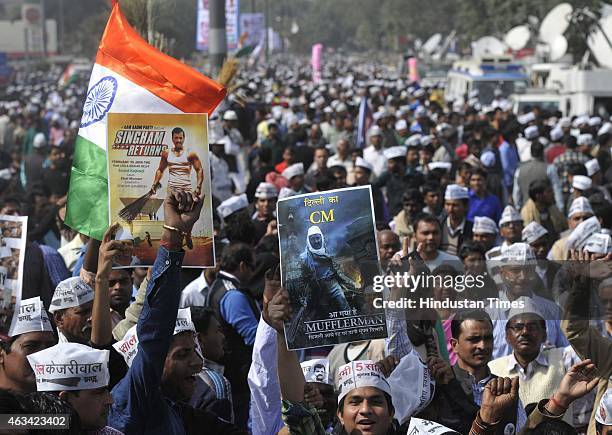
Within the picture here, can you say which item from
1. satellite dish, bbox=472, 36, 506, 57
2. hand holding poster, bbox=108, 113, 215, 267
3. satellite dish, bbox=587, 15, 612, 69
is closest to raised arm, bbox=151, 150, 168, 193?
hand holding poster, bbox=108, 113, 215, 267

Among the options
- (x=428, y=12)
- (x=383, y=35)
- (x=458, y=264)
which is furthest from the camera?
(x=383, y=35)

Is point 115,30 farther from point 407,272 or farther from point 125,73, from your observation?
point 407,272

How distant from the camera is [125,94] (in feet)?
19.9

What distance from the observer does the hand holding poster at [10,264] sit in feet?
15.4

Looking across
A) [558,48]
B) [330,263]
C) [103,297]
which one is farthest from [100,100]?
[558,48]

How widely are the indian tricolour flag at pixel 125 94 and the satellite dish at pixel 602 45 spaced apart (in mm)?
21213

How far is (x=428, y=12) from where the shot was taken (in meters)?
94.9

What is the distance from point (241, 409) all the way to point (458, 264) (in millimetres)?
1454

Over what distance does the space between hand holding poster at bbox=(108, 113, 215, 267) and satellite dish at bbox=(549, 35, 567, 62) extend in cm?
2684

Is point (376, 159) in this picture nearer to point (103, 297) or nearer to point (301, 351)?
point (301, 351)

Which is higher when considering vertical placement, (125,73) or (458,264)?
(125,73)

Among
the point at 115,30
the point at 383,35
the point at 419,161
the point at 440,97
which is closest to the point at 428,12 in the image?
the point at 383,35

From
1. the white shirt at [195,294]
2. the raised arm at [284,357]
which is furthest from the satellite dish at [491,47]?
the raised arm at [284,357]

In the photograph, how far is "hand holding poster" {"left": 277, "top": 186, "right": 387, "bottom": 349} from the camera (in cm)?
461
